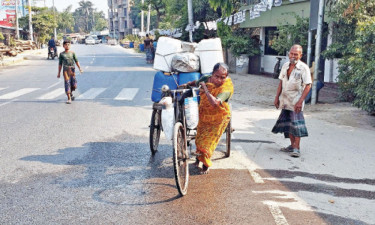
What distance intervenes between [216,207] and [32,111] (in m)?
7.24

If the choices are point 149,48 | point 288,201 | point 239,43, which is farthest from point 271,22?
point 288,201

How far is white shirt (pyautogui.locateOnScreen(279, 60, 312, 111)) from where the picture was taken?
621 cm

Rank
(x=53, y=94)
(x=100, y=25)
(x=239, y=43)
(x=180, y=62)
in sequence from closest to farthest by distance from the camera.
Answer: (x=180, y=62), (x=53, y=94), (x=239, y=43), (x=100, y=25)

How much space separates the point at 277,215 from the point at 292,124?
2.67 m

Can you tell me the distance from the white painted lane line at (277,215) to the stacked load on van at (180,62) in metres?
2.42

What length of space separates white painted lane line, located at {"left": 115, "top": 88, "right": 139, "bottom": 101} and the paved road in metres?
3.26

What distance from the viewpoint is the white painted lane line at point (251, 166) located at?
17.1 feet

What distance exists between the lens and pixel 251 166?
5.79 metres

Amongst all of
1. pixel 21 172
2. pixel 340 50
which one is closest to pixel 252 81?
pixel 340 50

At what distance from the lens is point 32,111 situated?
1006 cm

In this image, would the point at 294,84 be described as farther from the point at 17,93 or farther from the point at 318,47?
the point at 17,93

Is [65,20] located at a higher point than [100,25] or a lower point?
lower

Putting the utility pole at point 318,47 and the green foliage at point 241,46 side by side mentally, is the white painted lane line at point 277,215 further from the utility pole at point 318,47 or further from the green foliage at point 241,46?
the green foliage at point 241,46

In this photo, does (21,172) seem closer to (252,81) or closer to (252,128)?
(252,128)
